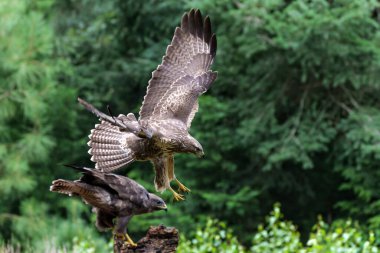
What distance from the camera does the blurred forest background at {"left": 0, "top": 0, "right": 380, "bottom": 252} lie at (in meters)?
13.5

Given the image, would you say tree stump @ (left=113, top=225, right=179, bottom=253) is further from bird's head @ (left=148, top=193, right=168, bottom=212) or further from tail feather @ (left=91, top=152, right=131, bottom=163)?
tail feather @ (left=91, top=152, right=131, bottom=163)

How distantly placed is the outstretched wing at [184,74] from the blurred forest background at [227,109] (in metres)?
5.23

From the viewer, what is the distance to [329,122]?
14070 mm

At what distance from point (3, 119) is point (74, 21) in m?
2.84

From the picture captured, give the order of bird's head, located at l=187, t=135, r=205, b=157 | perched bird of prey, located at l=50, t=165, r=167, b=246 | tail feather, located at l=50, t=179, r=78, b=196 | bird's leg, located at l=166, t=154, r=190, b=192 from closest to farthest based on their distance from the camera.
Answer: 1. tail feather, located at l=50, t=179, r=78, b=196
2. perched bird of prey, located at l=50, t=165, r=167, b=246
3. bird's head, located at l=187, t=135, r=205, b=157
4. bird's leg, located at l=166, t=154, r=190, b=192

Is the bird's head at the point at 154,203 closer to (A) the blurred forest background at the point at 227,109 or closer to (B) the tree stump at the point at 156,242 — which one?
(B) the tree stump at the point at 156,242

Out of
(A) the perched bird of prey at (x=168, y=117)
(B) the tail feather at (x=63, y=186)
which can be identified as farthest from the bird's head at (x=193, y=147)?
(B) the tail feather at (x=63, y=186)

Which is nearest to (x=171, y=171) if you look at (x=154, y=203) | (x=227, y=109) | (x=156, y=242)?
(x=154, y=203)

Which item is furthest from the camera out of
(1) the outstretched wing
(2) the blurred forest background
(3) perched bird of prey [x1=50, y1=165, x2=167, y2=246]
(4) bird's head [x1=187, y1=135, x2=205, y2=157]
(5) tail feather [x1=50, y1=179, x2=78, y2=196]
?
(2) the blurred forest background

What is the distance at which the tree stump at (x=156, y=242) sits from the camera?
645cm

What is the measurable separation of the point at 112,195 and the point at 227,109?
27.6 ft

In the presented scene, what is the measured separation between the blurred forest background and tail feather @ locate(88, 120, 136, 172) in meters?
5.32

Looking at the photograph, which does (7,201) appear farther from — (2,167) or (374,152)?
(374,152)

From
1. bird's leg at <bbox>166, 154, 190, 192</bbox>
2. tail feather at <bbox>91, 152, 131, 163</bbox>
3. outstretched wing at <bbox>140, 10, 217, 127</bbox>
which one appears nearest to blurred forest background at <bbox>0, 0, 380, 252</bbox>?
outstretched wing at <bbox>140, 10, 217, 127</bbox>
